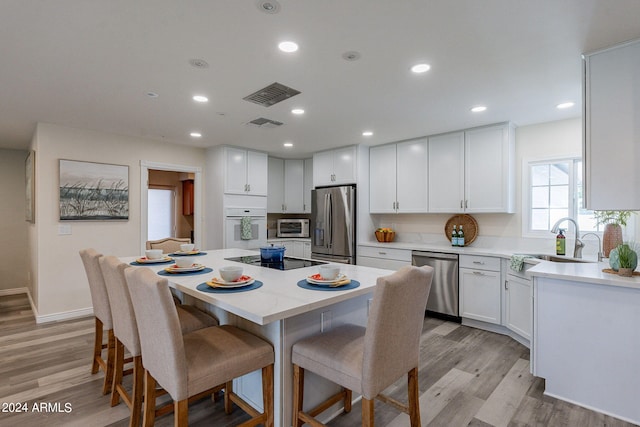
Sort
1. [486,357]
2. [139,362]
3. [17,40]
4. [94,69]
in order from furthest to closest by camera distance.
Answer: [486,357] → [94,69] → [17,40] → [139,362]

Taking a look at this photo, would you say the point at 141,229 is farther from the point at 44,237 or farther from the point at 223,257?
the point at 223,257

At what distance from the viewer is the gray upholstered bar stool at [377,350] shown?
1410 millimetres

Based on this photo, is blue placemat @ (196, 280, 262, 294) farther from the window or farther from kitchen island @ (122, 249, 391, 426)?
the window

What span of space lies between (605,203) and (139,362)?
3.10 meters

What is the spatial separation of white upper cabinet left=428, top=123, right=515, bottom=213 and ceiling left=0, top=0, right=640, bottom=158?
0.88 feet

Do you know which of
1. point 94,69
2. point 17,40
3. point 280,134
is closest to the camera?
point 17,40

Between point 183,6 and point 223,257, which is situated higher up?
point 183,6

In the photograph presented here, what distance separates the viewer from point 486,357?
9.56ft

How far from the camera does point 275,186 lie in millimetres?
6180

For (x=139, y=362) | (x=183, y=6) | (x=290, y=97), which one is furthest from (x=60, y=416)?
(x=290, y=97)

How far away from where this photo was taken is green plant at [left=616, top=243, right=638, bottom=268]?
207cm

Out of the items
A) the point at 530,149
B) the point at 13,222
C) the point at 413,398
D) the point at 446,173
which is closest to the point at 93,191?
the point at 13,222

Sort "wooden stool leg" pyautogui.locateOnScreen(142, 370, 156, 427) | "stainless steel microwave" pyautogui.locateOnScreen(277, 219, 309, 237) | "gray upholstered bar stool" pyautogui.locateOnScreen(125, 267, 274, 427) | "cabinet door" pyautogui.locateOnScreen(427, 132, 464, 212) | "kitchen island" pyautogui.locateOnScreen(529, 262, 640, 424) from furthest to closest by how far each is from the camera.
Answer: "stainless steel microwave" pyautogui.locateOnScreen(277, 219, 309, 237)
"cabinet door" pyautogui.locateOnScreen(427, 132, 464, 212)
"kitchen island" pyautogui.locateOnScreen(529, 262, 640, 424)
"wooden stool leg" pyautogui.locateOnScreen(142, 370, 156, 427)
"gray upholstered bar stool" pyautogui.locateOnScreen(125, 267, 274, 427)

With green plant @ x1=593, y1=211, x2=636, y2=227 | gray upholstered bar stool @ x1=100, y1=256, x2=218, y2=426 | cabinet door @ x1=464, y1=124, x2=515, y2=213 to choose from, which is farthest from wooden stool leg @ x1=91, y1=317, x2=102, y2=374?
green plant @ x1=593, y1=211, x2=636, y2=227
